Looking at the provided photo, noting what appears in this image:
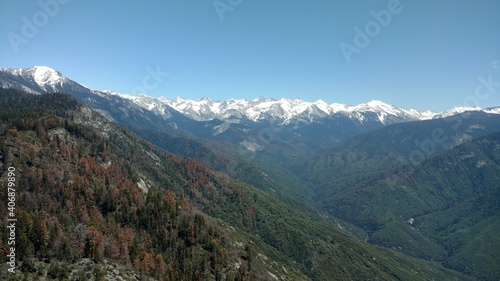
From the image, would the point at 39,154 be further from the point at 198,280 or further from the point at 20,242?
the point at 198,280

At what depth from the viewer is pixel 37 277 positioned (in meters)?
94.1

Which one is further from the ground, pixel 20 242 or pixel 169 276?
pixel 20 242

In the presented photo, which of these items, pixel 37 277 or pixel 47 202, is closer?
pixel 37 277

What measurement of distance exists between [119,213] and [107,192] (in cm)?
1852

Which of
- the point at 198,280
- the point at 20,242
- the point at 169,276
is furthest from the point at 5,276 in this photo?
the point at 198,280

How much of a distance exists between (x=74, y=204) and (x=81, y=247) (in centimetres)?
5425

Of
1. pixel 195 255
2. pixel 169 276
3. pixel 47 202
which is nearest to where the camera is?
pixel 169 276

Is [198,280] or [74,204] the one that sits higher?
[74,204]

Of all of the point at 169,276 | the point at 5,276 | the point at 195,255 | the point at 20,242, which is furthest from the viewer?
the point at 195,255

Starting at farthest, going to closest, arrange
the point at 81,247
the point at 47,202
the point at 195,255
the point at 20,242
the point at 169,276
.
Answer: the point at 195,255 → the point at 47,202 → the point at 169,276 → the point at 81,247 → the point at 20,242

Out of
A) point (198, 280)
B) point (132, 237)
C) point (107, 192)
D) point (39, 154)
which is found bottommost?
point (198, 280)

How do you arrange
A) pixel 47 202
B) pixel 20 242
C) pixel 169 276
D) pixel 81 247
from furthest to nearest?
pixel 47 202
pixel 169 276
pixel 81 247
pixel 20 242

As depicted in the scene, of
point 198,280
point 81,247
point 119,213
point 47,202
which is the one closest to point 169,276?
point 198,280

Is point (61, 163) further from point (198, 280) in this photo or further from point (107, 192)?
point (198, 280)
